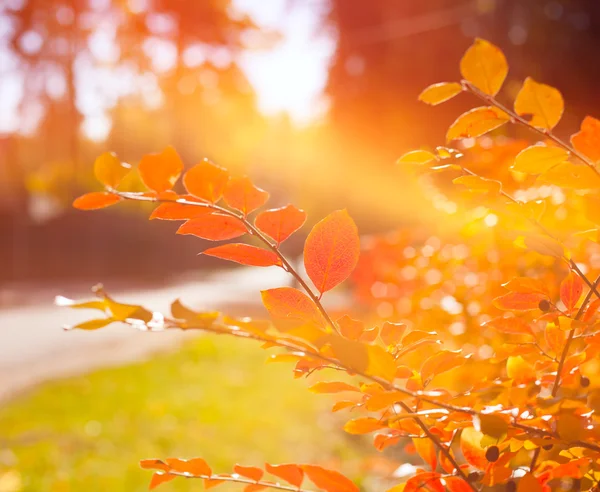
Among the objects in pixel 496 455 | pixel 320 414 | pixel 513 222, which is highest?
pixel 513 222

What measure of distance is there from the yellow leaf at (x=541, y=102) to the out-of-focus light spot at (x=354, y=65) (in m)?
10.3

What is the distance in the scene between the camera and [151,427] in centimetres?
455

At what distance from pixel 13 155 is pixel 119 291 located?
265 inches

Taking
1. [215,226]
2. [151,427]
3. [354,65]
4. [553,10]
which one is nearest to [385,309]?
[151,427]

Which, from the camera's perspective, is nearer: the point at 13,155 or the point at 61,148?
the point at 13,155

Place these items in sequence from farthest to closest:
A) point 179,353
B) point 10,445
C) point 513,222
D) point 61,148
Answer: point 61,148 < point 179,353 < point 10,445 < point 513,222

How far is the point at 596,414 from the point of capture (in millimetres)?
742

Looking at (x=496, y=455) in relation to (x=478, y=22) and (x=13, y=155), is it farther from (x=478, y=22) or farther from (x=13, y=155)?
(x=13, y=155)

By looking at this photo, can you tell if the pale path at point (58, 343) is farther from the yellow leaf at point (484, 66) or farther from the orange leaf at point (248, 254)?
the yellow leaf at point (484, 66)

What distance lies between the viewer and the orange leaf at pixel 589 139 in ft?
2.49

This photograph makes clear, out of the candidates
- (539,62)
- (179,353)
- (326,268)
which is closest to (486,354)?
(326,268)

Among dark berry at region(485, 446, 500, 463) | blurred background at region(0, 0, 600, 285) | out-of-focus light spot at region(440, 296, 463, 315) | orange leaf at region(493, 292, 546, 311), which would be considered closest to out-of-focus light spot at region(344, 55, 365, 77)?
blurred background at region(0, 0, 600, 285)

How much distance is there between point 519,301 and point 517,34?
782 cm

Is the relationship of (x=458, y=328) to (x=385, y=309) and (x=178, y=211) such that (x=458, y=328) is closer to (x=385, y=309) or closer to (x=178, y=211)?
(x=178, y=211)
